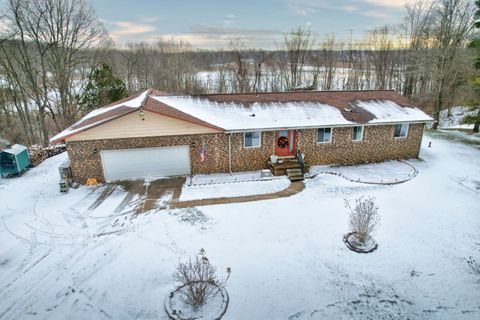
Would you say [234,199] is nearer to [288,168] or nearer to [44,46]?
[288,168]

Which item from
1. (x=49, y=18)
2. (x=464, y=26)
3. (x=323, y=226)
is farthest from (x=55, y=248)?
(x=464, y=26)

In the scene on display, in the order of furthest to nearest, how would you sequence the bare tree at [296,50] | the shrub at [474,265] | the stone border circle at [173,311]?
the bare tree at [296,50] < the shrub at [474,265] < the stone border circle at [173,311]

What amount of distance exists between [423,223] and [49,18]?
30030mm

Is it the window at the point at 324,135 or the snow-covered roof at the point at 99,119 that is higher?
the snow-covered roof at the point at 99,119

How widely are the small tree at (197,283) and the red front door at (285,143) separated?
8.67 meters

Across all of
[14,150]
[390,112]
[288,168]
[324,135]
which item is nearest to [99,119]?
[14,150]

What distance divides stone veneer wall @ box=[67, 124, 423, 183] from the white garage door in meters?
0.27

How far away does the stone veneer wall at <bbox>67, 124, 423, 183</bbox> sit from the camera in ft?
46.1

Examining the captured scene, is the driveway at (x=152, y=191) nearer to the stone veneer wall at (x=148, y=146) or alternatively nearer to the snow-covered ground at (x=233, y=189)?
the snow-covered ground at (x=233, y=189)

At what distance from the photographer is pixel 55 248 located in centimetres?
950

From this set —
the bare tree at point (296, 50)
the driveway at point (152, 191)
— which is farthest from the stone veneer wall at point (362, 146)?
the bare tree at point (296, 50)

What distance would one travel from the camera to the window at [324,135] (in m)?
15.9

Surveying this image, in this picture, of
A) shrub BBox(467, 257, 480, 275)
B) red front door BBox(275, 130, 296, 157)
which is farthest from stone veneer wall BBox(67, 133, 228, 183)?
shrub BBox(467, 257, 480, 275)

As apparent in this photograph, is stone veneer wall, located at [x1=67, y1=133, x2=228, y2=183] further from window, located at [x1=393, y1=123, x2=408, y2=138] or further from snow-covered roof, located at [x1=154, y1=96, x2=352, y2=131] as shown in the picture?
window, located at [x1=393, y1=123, x2=408, y2=138]
